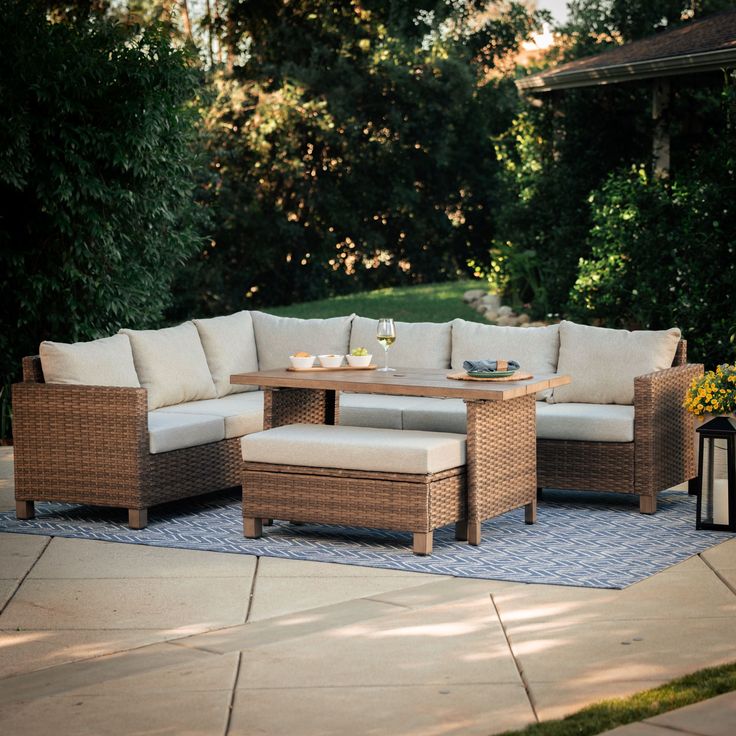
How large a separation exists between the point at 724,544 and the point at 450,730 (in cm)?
284

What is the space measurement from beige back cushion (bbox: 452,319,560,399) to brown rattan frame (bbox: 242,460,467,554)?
5.00 feet

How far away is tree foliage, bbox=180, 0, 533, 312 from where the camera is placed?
20.0 metres

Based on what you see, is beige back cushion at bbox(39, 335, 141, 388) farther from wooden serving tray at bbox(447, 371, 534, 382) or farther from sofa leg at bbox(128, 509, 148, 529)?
wooden serving tray at bbox(447, 371, 534, 382)

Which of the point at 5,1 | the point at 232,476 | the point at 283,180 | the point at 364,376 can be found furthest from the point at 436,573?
the point at 283,180

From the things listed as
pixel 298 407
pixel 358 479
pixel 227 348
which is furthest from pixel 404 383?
pixel 227 348

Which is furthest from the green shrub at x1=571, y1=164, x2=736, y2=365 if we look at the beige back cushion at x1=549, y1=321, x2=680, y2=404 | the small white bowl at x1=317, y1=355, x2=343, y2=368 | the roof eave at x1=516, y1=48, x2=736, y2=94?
the small white bowl at x1=317, y1=355, x2=343, y2=368

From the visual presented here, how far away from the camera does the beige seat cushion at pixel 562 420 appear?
675cm

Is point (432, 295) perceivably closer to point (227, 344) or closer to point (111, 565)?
point (227, 344)

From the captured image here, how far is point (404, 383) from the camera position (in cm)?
621

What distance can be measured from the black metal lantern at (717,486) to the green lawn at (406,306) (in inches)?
332

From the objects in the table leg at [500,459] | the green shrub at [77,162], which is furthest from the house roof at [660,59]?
the table leg at [500,459]

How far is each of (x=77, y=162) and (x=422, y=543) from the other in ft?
15.1

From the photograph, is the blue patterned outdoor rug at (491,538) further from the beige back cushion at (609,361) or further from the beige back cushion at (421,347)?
the beige back cushion at (421,347)

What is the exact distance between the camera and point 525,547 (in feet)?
19.7
